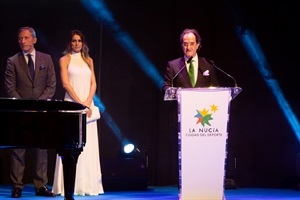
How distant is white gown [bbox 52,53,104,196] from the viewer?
21.3 ft

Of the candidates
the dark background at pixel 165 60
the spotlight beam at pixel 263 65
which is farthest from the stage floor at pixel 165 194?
the spotlight beam at pixel 263 65

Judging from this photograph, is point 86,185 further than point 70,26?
No

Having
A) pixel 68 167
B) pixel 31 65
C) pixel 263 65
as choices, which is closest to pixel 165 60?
pixel 263 65

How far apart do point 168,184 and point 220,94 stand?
8.86 feet

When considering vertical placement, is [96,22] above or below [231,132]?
above

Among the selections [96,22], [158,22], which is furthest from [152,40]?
[96,22]

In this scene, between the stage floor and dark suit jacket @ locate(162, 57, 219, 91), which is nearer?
dark suit jacket @ locate(162, 57, 219, 91)

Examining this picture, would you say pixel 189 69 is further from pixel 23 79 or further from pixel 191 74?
pixel 23 79

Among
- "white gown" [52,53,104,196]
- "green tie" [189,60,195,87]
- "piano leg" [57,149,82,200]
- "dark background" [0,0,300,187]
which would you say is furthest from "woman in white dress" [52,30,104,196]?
"piano leg" [57,149,82,200]

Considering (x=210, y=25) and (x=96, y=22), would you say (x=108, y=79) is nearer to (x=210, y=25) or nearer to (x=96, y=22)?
(x=96, y=22)

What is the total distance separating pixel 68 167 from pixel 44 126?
1.30ft

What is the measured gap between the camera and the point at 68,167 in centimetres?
458

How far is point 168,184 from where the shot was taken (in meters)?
7.63

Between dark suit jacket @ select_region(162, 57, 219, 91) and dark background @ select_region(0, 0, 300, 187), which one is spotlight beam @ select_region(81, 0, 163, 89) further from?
dark suit jacket @ select_region(162, 57, 219, 91)
